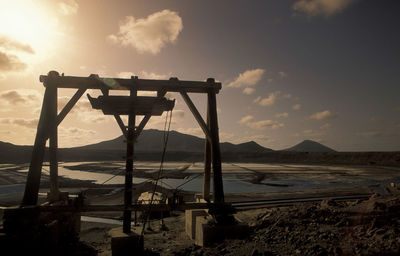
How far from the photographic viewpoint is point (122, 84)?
21.7ft

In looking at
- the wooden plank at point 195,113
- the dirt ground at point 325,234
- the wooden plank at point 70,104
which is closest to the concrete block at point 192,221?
the dirt ground at point 325,234

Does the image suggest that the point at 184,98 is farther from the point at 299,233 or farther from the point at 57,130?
the point at 299,233

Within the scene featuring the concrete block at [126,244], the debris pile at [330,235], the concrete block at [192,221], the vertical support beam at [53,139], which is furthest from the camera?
the concrete block at [192,221]

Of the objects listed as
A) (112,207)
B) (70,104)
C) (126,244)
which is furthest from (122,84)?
(126,244)

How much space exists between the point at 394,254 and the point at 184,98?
529cm

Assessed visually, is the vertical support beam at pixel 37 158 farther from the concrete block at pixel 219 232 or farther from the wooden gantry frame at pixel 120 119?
the concrete block at pixel 219 232

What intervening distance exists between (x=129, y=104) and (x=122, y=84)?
21.5 inches

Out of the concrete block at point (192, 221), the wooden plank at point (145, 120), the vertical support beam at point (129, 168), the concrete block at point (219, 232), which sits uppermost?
the wooden plank at point (145, 120)

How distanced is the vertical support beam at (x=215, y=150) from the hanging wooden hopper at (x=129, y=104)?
1150 mm

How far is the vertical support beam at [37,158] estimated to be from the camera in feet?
19.1

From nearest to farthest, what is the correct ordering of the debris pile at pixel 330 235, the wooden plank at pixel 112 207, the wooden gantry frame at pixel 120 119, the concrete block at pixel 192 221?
1. the debris pile at pixel 330 235
2. the wooden plank at pixel 112 207
3. the wooden gantry frame at pixel 120 119
4. the concrete block at pixel 192 221

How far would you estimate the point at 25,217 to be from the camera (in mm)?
5465

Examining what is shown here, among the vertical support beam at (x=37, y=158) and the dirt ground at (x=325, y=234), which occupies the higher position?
the vertical support beam at (x=37, y=158)

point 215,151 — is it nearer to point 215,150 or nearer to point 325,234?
point 215,150
